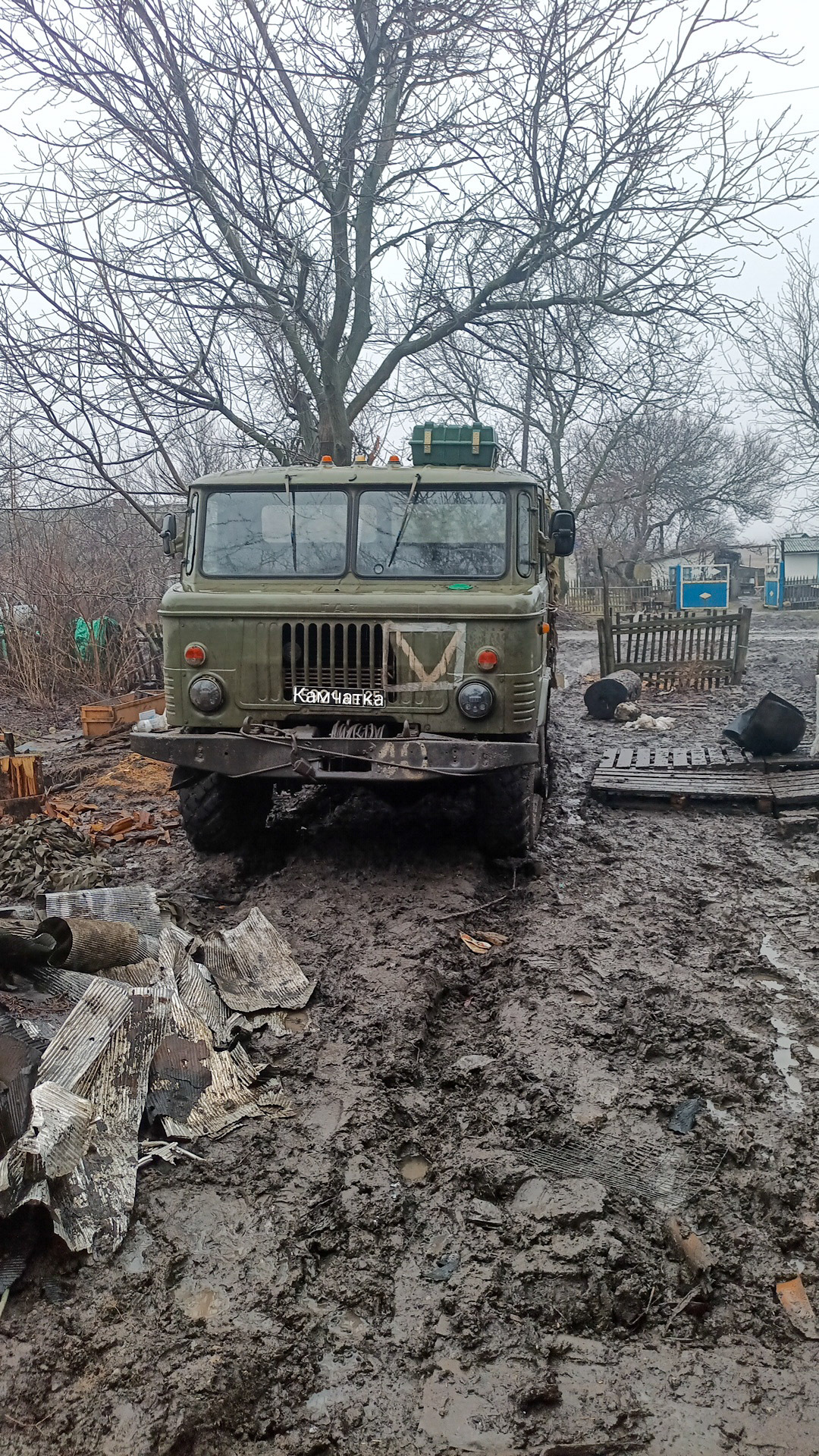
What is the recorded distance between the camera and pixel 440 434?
276 inches

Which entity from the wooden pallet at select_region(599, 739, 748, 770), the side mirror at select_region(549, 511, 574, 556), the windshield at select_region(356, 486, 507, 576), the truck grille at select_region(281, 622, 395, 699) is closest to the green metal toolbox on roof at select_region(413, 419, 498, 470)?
the side mirror at select_region(549, 511, 574, 556)

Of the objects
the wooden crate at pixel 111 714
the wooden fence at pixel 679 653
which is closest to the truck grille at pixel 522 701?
the wooden crate at pixel 111 714

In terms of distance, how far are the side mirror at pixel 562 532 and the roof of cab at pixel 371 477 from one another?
0.52 metres

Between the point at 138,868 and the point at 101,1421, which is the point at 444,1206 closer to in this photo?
the point at 101,1421

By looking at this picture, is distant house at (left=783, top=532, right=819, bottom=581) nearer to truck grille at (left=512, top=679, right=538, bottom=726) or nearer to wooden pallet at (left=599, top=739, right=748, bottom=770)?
wooden pallet at (left=599, top=739, right=748, bottom=770)

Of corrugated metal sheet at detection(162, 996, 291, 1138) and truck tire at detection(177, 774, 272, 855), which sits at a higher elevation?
truck tire at detection(177, 774, 272, 855)

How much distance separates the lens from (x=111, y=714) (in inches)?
394

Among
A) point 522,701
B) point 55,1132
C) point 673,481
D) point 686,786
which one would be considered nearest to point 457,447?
point 522,701

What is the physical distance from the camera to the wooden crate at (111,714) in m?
9.98

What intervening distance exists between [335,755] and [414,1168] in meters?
2.48

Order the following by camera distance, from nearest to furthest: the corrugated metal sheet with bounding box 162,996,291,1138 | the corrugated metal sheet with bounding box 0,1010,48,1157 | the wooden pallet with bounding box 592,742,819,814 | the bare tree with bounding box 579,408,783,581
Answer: the corrugated metal sheet with bounding box 0,1010,48,1157, the corrugated metal sheet with bounding box 162,996,291,1138, the wooden pallet with bounding box 592,742,819,814, the bare tree with bounding box 579,408,783,581

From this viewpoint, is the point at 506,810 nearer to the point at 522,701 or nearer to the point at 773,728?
the point at 522,701

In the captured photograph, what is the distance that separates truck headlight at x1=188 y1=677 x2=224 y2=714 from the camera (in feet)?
17.6

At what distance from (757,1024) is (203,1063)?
6.66ft
